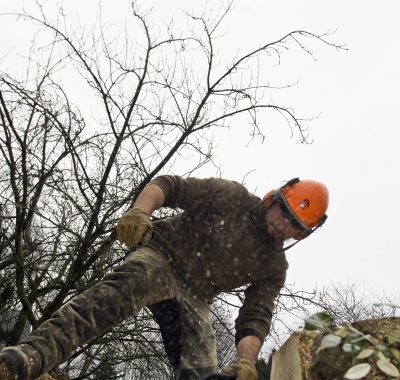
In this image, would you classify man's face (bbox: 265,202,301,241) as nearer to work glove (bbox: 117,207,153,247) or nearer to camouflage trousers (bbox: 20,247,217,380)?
camouflage trousers (bbox: 20,247,217,380)

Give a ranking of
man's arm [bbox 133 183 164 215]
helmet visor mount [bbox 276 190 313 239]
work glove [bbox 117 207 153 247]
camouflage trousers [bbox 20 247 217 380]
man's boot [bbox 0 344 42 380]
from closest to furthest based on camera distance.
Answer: man's boot [bbox 0 344 42 380]
camouflage trousers [bbox 20 247 217 380]
work glove [bbox 117 207 153 247]
man's arm [bbox 133 183 164 215]
helmet visor mount [bbox 276 190 313 239]

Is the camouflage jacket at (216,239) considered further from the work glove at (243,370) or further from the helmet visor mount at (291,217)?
the work glove at (243,370)

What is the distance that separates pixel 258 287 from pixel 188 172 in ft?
9.84

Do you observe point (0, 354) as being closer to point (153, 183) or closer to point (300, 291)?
point (153, 183)

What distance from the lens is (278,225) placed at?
2.99m

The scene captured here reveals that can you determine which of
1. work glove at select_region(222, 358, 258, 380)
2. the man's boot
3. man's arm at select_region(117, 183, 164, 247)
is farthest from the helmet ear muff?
the man's boot

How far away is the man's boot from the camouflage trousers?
3cm

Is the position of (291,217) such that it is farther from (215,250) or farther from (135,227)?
(135,227)

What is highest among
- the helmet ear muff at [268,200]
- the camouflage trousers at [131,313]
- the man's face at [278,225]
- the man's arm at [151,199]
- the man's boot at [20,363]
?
the man's arm at [151,199]

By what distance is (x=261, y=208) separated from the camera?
3035 mm

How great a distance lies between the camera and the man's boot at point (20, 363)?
1.82 m

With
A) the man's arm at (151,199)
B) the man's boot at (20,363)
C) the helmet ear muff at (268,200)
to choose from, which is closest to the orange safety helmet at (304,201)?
the helmet ear muff at (268,200)

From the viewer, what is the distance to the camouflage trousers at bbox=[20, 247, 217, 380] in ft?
6.85

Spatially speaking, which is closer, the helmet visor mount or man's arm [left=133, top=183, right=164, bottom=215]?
man's arm [left=133, top=183, right=164, bottom=215]
